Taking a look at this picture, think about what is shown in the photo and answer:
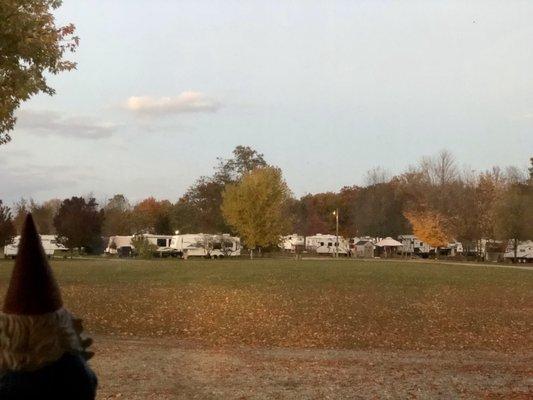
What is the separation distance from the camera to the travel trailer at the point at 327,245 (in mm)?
91500

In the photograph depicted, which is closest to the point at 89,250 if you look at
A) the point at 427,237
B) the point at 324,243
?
the point at 324,243

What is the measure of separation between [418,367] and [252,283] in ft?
57.5

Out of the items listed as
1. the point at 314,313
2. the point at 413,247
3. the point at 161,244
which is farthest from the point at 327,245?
the point at 314,313

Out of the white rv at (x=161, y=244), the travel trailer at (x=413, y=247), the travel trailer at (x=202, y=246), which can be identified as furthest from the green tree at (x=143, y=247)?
the travel trailer at (x=413, y=247)

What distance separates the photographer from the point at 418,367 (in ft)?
36.3

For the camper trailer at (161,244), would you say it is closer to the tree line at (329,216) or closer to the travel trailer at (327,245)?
the tree line at (329,216)

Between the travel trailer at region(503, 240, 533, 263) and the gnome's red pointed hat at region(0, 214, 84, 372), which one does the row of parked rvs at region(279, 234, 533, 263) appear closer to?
the travel trailer at region(503, 240, 533, 263)

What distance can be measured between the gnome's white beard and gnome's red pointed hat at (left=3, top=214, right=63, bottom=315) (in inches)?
1.4

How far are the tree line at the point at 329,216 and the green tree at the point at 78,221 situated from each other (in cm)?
10

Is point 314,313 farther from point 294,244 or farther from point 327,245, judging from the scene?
point 294,244

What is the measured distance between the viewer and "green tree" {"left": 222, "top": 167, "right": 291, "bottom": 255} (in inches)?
2699

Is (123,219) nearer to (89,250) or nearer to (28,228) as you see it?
(89,250)

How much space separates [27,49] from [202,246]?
5726 cm

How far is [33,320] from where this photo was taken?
89.4 inches
